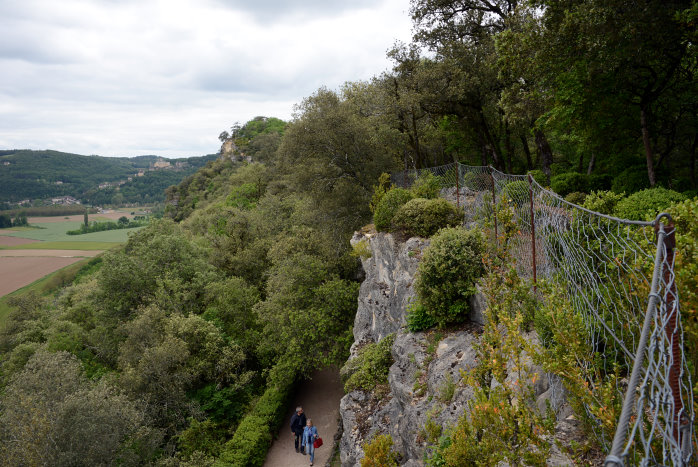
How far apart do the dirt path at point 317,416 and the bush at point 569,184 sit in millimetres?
11668

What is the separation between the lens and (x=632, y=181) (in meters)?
10.6

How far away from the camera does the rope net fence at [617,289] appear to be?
2.10m

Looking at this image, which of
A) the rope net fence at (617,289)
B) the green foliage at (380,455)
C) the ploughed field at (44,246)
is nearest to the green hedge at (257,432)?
the green foliage at (380,455)

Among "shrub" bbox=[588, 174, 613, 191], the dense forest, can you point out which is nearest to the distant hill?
the dense forest

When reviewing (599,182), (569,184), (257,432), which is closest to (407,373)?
(257,432)

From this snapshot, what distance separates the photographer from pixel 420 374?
7.90 meters

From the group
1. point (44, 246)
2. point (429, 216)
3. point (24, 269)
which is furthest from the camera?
point (44, 246)

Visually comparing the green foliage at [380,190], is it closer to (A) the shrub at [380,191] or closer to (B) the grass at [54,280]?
(A) the shrub at [380,191]

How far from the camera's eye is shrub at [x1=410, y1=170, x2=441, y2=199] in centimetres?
1269

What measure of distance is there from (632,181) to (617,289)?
8.86m

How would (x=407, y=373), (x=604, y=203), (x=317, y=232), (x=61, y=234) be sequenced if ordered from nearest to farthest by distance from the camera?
(x=604, y=203) → (x=407, y=373) → (x=317, y=232) → (x=61, y=234)

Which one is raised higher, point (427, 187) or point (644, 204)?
point (427, 187)

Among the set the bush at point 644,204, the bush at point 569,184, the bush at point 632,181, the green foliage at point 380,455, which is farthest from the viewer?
the bush at point 569,184

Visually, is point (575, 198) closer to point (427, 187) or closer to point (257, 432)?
point (427, 187)
